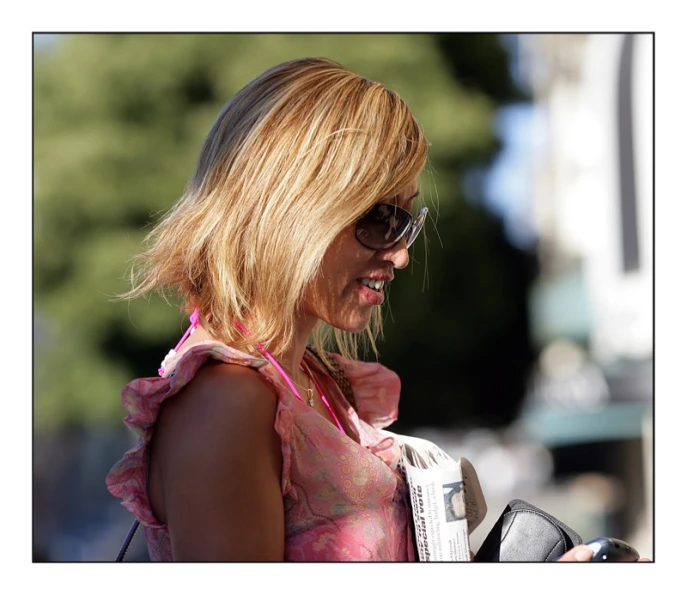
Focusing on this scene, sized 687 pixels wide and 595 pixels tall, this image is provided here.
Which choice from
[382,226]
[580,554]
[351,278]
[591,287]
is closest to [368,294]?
[351,278]

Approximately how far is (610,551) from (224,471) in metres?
0.91

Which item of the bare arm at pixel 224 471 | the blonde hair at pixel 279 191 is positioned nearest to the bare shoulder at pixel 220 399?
the bare arm at pixel 224 471

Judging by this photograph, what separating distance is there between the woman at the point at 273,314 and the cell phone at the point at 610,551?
0.44 meters

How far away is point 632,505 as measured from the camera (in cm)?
776

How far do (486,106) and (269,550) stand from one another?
16.9ft

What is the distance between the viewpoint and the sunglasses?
204cm

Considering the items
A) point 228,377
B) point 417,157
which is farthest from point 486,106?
point 228,377

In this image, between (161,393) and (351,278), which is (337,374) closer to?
(351,278)

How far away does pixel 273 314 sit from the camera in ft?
6.50

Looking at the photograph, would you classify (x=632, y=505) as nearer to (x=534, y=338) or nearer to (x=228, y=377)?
(x=534, y=338)

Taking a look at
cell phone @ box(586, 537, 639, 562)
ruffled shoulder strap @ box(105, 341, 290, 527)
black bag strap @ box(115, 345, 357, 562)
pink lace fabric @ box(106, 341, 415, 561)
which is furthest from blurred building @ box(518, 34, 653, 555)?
ruffled shoulder strap @ box(105, 341, 290, 527)

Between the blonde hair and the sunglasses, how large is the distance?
0.17ft

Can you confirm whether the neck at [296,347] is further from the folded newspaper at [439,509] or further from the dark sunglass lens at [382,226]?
the folded newspaper at [439,509]

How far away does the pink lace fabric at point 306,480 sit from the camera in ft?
5.87
